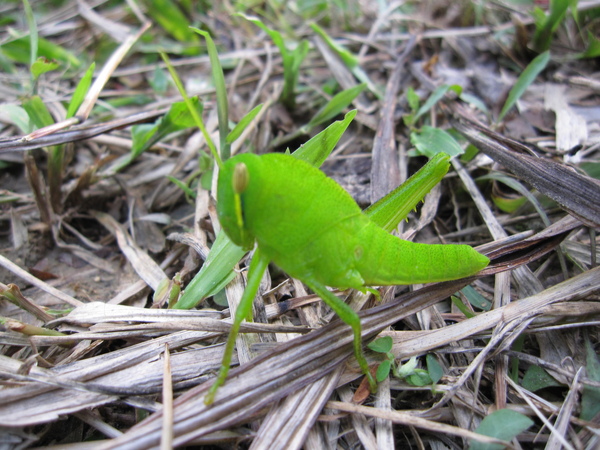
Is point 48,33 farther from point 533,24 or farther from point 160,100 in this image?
point 533,24

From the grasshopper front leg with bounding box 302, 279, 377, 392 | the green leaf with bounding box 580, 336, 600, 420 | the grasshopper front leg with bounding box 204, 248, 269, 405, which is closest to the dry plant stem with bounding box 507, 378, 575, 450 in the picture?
the green leaf with bounding box 580, 336, 600, 420

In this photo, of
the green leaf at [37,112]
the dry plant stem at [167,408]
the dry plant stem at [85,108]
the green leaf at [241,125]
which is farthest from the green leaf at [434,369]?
the green leaf at [37,112]

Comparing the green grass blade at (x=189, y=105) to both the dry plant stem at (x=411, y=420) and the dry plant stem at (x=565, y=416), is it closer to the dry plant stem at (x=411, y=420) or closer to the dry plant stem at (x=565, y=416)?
the dry plant stem at (x=411, y=420)

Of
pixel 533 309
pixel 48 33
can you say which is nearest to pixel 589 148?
pixel 533 309

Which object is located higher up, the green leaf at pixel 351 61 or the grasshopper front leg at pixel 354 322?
the green leaf at pixel 351 61

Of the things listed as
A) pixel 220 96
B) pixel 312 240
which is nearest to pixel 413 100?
pixel 220 96
